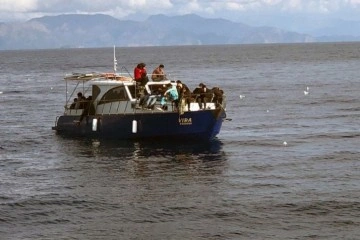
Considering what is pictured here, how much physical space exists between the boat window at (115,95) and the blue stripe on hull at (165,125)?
1.02 meters

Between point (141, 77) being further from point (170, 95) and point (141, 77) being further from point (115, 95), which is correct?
point (170, 95)

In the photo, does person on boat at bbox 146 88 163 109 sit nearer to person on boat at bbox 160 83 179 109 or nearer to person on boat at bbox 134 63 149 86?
person on boat at bbox 160 83 179 109

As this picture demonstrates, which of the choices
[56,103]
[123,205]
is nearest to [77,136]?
[123,205]

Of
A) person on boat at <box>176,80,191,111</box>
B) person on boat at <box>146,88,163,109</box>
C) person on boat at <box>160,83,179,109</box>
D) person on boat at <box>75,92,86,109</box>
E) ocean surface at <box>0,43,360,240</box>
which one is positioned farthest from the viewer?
person on boat at <box>75,92,86,109</box>

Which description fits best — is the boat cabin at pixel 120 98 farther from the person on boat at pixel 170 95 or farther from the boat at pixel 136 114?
the person on boat at pixel 170 95

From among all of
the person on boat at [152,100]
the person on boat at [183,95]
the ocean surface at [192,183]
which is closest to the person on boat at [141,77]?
the person on boat at [152,100]

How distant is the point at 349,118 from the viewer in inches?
2007

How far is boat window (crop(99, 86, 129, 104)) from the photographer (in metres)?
41.6

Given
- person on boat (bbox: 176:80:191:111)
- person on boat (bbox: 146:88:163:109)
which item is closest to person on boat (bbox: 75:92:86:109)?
person on boat (bbox: 146:88:163:109)

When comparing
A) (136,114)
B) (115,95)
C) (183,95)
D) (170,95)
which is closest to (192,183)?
(183,95)

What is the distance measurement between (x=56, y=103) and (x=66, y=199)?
44299mm

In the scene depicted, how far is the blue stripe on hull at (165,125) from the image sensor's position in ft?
128

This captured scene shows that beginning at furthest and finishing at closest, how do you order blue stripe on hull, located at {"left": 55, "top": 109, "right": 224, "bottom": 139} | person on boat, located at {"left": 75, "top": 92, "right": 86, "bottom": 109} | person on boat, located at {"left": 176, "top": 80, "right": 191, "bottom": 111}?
person on boat, located at {"left": 75, "top": 92, "right": 86, "bottom": 109} → blue stripe on hull, located at {"left": 55, "top": 109, "right": 224, "bottom": 139} → person on boat, located at {"left": 176, "top": 80, "right": 191, "bottom": 111}

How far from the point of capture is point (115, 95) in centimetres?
4209
